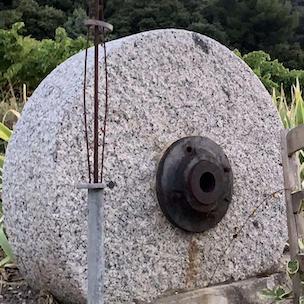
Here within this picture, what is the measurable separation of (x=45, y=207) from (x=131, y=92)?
56 centimetres

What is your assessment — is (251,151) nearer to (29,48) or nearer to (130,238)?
(130,238)

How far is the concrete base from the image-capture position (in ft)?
8.73

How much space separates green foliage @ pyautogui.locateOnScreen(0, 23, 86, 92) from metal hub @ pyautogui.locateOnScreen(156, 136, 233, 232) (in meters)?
4.14

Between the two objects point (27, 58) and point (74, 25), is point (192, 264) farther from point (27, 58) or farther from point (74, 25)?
point (74, 25)

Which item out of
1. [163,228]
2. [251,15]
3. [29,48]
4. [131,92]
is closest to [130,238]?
[163,228]

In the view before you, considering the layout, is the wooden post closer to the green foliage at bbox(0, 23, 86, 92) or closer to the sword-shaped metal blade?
the sword-shaped metal blade

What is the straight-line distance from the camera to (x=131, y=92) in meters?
2.62

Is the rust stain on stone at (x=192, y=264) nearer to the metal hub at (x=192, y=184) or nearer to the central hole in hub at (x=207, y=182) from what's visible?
the metal hub at (x=192, y=184)

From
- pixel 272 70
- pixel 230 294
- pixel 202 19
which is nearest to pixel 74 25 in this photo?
pixel 202 19

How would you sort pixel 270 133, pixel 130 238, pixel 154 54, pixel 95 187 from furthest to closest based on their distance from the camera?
pixel 270 133 → pixel 154 54 → pixel 130 238 → pixel 95 187

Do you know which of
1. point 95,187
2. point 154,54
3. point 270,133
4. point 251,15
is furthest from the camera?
point 251,15

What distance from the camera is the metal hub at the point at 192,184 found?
2572 mm

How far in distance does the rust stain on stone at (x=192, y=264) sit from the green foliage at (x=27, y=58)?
13.7 ft

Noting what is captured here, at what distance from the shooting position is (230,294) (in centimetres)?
281
